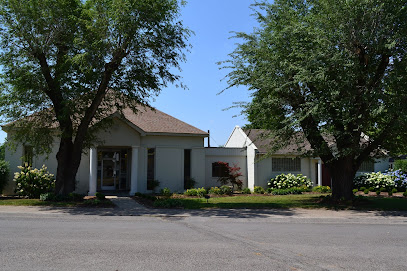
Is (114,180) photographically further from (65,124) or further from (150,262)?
(150,262)

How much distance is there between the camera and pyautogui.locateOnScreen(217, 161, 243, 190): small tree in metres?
24.6

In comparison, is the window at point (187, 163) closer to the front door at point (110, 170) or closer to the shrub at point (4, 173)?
the front door at point (110, 170)

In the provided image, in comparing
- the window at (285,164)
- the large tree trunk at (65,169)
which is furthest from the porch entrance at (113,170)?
the window at (285,164)

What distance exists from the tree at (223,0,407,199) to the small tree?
27.6 ft

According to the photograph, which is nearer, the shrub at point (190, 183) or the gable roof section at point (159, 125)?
the gable roof section at point (159, 125)

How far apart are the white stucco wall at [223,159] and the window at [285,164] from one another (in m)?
2.32

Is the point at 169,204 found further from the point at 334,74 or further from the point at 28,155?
the point at 28,155

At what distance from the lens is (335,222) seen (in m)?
12.4

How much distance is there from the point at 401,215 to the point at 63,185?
46.1 feet

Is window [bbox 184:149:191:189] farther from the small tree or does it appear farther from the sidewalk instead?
the sidewalk

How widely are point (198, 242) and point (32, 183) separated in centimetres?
1300

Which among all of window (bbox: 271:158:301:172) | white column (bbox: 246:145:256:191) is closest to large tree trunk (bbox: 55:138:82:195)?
white column (bbox: 246:145:256:191)

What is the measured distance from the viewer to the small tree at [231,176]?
2464 centimetres

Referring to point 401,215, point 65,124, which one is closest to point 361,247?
point 401,215
